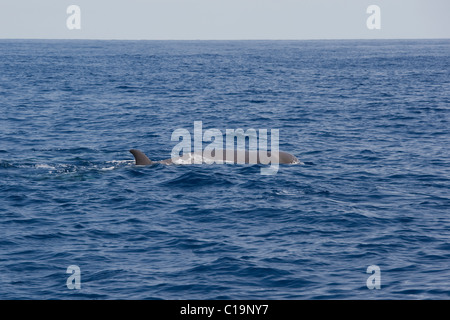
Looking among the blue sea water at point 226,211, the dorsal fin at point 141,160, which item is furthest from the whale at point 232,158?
the blue sea water at point 226,211

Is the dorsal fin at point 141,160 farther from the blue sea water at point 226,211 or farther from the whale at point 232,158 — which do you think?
the blue sea water at point 226,211

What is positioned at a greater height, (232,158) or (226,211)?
(232,158)

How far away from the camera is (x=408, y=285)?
17.6m

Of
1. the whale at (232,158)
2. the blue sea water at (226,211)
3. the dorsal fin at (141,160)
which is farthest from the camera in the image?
the whale at (232,158)

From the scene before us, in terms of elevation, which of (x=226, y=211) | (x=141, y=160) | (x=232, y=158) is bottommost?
(x=226, y=211)

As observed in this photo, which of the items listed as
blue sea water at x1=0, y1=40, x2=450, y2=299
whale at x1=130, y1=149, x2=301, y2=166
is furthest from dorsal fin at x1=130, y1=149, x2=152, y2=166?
blue sea water at x1=0, y1=40, x2=450, y2=299

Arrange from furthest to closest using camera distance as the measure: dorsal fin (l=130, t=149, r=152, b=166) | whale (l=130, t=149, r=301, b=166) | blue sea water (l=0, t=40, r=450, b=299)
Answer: whale (l=130, t=149, r=301, b=166) < dorsal fin (l=130, t=149, r=152, b=166) < blue sea water (l=0, t=40, r=450, b=299)

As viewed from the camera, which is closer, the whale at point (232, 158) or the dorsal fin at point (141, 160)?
the dorsal fin at point (141, 160)

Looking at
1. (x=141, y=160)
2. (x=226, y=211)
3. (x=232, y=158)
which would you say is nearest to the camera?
(x=226, y=211)

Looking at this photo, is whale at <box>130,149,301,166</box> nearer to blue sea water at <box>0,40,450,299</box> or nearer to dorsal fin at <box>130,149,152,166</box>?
dorsal fin at <box>130,149,152,166</box>

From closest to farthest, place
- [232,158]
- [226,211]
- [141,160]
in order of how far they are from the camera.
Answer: [226,211]
[141,160]
[232,158]

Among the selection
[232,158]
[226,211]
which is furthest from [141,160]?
[226,211]

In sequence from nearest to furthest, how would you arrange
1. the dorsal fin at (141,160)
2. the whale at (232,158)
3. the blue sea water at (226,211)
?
the blue sea water at (226,211), the dorsal fin at (141,160), the whale at (232,158)

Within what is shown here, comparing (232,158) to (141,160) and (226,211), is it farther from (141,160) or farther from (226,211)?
(226,211)
